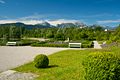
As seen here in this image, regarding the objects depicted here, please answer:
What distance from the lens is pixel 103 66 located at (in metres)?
7.51

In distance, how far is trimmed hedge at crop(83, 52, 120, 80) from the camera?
297 inches

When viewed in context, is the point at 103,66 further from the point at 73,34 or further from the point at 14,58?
the point at 73,34

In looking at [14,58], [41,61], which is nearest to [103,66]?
[41,61]

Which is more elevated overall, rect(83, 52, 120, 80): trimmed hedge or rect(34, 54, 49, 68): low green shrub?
rect(83, 52, 120, 80): trimmed hedge

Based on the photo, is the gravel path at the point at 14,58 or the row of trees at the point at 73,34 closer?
the gravel path at the point at 14,58

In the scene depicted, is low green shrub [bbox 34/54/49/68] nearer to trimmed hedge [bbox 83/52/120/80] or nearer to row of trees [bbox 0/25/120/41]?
trimmed hedge [bbox 83/52/120/80]

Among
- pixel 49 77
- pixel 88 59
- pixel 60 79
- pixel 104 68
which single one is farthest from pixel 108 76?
pixel 49 77

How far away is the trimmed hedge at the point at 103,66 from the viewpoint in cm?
754

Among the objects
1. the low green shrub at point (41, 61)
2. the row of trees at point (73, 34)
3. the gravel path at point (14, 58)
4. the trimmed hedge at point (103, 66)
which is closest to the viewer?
the trimmed hedge at point (103, 66)

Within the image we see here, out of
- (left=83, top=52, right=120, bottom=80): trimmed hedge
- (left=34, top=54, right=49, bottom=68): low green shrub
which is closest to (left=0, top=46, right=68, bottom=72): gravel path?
(left=34, top=54, right=49, bottom=68): low green shrub

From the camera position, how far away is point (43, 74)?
38.1 feet

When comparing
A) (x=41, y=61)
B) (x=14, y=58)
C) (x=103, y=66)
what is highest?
(x=103, y=66)

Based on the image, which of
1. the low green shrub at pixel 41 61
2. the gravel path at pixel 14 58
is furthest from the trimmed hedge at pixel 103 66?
the gravel path at pixel 14 58

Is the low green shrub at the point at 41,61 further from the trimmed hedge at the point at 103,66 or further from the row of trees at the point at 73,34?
the row of trees at the point at 73,34
